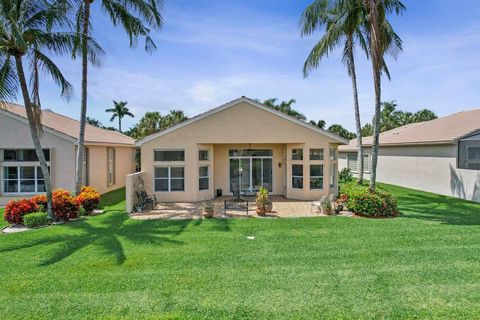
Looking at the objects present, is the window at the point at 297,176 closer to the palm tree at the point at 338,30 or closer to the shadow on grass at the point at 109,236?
the palm tree at the point at 338,30

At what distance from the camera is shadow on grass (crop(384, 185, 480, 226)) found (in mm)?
12453

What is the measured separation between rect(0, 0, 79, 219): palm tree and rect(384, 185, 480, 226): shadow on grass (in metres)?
16.1

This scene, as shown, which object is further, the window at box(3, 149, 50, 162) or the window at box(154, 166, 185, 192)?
the window at box(154, 166, 185, 192)

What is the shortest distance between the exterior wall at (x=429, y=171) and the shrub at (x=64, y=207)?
68.0 feet

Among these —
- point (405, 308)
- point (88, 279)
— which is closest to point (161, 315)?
point (88, 279)

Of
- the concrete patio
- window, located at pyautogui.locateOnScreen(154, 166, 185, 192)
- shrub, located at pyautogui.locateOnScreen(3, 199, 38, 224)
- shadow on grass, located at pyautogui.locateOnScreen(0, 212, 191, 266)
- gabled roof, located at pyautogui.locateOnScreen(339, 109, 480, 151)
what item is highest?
gabled roof, located at pyautogui.locateOnScreen(339, 109, 480, 151)

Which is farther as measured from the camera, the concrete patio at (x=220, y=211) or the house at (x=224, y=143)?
the house at (x=224, y=143)

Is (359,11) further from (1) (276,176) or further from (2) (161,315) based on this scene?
(2) (161,315)

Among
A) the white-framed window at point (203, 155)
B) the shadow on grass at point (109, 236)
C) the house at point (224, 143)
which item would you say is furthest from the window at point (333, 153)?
the shadow on grass at point (109, 236)

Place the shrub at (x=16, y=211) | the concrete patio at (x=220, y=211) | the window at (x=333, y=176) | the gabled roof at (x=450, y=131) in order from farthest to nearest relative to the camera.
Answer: the window at (x=333, y=176) < the gabled roof at (x=450, y=131) < the concrete patio at (x=220, y=211) < the shrub at (x=16, y=211)

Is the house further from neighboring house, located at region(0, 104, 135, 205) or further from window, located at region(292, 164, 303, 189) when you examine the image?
neighboring house, located at region(0, 104, 135, 205)

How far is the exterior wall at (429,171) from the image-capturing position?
1750 cm

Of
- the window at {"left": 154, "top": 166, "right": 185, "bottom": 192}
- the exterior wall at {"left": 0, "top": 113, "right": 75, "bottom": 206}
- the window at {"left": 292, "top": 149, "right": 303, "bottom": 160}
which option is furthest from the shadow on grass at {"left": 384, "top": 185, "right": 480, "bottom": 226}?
the exterior wall at {"left": 0, "top": 113, "right": 75, "bottom": 206}

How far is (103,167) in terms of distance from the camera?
21.2 meters
